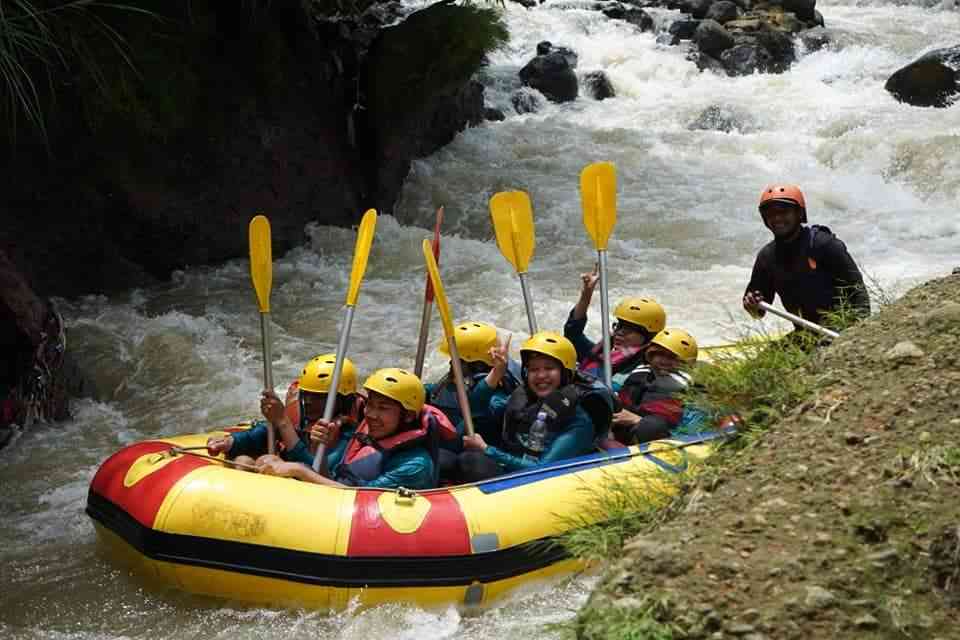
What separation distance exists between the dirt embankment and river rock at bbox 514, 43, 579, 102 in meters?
12.8

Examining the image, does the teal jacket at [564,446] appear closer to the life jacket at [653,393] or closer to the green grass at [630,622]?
the life jacket at [653,393]

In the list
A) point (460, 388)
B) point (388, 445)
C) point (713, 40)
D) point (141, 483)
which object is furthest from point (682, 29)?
point (141, 483)

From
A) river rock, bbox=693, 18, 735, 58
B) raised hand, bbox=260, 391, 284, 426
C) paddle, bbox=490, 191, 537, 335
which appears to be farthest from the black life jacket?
river rock, bbox=693, 18, 735, 58

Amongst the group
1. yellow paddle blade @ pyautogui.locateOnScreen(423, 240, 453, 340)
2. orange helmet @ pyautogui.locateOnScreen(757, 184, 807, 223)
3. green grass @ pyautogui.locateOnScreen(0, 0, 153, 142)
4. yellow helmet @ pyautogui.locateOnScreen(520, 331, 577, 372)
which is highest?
green grass @ pyautogui.locateOnScreen(0, 0, 153, 142)

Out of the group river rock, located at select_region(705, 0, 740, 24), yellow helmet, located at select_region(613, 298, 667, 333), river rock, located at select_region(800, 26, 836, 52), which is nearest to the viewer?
yellow helmet, located at select_region(613, 298, 667, 333)

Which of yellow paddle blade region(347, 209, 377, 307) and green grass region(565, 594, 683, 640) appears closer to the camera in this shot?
green grass region(565, 594, 683, 640)

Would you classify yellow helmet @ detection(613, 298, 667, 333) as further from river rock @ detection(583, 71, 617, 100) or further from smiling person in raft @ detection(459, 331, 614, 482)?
river rock @ detection(583, 71, 617, 100)

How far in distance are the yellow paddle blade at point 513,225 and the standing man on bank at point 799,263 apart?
4.47ft

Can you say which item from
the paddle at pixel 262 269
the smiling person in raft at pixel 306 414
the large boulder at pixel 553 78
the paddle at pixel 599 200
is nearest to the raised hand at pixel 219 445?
the smiling person in raft at pixel 306 414

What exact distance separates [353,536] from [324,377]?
941 millimetres

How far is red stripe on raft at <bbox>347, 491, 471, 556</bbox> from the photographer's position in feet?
13.2

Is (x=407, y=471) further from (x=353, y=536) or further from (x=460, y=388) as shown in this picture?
(x=460, y=388)

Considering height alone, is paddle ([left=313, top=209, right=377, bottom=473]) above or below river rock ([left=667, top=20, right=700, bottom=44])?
above

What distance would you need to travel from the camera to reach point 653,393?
5.02 metres
